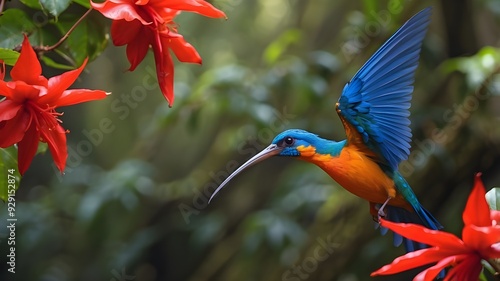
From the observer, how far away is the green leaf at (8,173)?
0.61 metres

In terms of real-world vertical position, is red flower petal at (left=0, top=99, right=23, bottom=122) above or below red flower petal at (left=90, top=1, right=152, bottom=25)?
below

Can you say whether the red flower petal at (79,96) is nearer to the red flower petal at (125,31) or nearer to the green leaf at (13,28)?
the red flower petal at (125,31)

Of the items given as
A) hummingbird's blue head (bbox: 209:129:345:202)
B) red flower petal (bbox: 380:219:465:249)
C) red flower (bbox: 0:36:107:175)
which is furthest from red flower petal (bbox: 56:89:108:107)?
red flower petal (bbox: 380:219:465:249)

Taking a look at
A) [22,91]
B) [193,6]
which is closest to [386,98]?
[193,6]

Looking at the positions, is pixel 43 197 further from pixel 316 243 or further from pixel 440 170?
pixel 440 170

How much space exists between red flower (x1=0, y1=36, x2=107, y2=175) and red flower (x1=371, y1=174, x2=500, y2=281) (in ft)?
0.75

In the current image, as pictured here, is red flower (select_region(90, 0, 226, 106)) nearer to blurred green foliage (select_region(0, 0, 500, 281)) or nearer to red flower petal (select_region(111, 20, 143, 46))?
red flower petal (select_region(111, 20, 143, 46))

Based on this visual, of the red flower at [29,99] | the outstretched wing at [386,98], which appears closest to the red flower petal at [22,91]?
the red flower at [29,99]

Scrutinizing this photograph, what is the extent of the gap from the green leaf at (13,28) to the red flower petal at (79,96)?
169 millimetres

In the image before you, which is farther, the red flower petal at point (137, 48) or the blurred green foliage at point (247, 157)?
the blurred green foliage at point (247, 157)

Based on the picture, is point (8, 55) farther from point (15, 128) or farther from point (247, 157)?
point (247, 157)

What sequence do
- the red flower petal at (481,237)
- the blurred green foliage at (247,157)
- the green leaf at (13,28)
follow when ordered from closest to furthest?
the red flower petal at (481,237), the green leaf at (13,28), the blurred green foliage at (247,157)

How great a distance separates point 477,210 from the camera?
1.24ft

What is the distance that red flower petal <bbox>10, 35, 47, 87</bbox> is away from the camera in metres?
0.44
